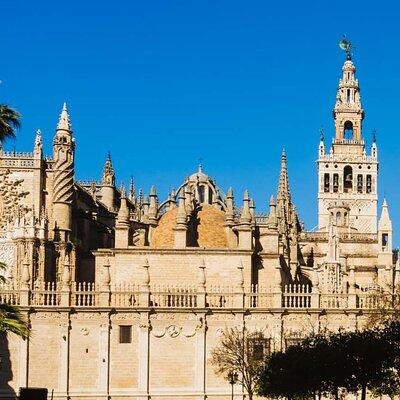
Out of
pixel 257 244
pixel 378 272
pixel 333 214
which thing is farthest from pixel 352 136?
pixel 257 244

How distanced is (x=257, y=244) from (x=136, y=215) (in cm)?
1578

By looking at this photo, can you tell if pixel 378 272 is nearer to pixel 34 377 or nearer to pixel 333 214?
pixel 333 214

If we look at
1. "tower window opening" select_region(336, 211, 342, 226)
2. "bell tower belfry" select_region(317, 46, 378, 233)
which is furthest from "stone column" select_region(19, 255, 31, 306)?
"bell tower belfry" select_region(317, 46, 378, 233)

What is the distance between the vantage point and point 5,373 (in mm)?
47500

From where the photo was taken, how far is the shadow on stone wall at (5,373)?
47.3 meters

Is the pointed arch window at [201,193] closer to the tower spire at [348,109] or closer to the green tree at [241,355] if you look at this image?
the green tree at [241,355]

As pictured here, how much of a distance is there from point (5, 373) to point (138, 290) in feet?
23.9

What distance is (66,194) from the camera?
5875cm

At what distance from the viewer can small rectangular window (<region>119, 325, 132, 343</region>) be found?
4847cm

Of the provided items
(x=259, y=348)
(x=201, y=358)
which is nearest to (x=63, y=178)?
(x=201, y=358)

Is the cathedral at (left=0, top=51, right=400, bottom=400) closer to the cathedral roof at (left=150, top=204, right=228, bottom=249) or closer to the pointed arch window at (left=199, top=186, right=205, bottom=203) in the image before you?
the cathedral roof at (left=150, top=204, right=228, bottom=249)

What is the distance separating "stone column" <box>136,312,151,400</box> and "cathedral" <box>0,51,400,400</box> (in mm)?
51

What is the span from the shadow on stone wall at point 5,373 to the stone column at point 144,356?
18.8 feet

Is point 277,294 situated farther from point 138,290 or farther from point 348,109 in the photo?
point 348,109
